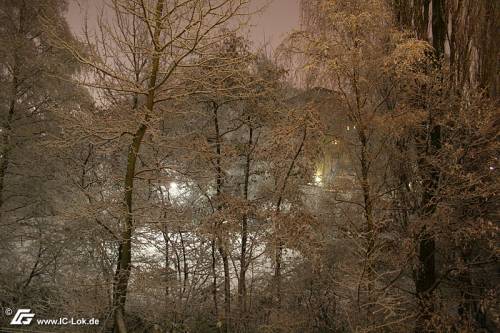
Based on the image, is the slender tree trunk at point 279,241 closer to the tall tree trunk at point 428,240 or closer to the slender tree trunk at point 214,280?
the slender tree trunk at point 214,280

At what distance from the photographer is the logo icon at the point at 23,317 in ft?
26.4

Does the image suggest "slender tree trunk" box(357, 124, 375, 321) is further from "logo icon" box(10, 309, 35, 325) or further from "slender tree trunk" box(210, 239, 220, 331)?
"logo icon" box(10, 309, 35, 325)

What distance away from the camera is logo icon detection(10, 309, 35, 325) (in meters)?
8.04

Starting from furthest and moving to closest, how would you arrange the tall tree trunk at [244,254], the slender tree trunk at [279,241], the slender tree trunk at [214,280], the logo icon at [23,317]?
the logo icon at [23,317] < the slender tree trunk at [214,280] < the tall tree trunk at [244,254] < the slender tree trunk at [279,241]

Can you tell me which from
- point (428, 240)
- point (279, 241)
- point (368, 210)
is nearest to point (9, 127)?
point (279, 241)

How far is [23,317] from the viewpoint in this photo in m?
8.19

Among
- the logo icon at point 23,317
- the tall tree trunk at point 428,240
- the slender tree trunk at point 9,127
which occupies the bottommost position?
the logo icon at point 23,317

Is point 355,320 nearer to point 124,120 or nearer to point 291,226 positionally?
point 291,226

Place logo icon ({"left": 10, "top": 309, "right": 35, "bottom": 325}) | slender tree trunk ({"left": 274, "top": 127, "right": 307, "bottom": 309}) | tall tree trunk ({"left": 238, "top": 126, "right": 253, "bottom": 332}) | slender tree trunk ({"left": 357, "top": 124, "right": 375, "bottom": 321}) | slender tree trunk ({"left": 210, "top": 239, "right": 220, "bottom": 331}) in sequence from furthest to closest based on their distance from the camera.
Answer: logo icon ({"left": 10, "top": 309, "right": 35, "bottom": 325}), slender tree trunk ({"left": 210, "top": 239, "right": 220, "bottom": 331}), tall tree trunk ({"left": 238, "top": 126, "right": 253, "bottom": 332}), slender tree trunk ({"left": 274, "top": 127, "right": 307, "bottom": 309}), slender tree trunk ({"left": 357, "top": 124, "right": 375, "bottom": 321})

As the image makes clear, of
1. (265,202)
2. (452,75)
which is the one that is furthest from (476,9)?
(265,202)

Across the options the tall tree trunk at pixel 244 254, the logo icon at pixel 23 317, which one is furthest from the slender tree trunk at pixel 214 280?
the logo icon at pixel 23 317

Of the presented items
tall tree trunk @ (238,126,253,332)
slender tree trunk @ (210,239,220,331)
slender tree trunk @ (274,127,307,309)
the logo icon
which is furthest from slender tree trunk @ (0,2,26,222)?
slender tree trunk @ (274,127,307,309)

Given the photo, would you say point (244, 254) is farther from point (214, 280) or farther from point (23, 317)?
point (23, 317)

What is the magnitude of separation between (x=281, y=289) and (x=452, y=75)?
5.04m
